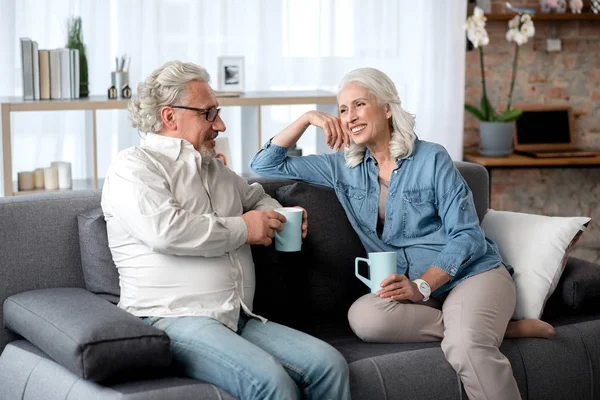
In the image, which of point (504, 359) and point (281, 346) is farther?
point (504, 359)

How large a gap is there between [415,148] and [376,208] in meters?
0.23

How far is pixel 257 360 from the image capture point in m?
2.34

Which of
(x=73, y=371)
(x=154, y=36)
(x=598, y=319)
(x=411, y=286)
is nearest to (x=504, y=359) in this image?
(x=411, y=286)

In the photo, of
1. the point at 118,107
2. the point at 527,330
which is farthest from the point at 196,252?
the point at 118,107

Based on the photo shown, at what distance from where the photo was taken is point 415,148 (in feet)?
9.87

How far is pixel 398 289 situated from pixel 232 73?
228cm

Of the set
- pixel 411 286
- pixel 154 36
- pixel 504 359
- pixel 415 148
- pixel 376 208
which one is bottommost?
pixel 504 359

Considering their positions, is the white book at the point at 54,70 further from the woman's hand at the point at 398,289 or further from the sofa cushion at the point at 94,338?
the woman's hand at the point at 398,289

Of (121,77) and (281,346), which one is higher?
(121,77)

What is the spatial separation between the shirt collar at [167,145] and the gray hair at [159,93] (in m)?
0.04

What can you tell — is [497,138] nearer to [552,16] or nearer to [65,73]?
[552,16]

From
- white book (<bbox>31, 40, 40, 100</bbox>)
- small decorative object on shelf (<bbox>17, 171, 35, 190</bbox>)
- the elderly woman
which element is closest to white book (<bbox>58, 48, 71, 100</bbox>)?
white book (<bbox>31, 40, 40, 100</bbox>)

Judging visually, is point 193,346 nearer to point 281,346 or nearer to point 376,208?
point 281,346

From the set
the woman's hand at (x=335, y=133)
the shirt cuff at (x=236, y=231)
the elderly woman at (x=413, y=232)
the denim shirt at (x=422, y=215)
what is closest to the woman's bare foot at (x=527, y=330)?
the elderly woman at (x=413, y=232)
